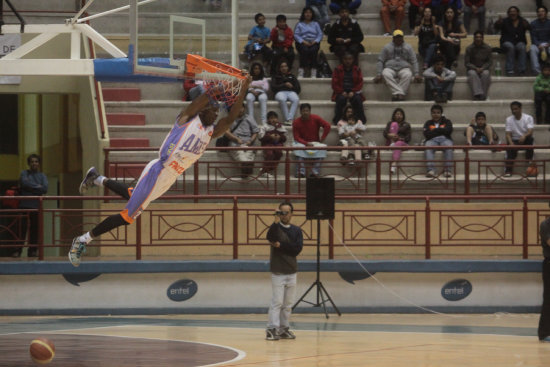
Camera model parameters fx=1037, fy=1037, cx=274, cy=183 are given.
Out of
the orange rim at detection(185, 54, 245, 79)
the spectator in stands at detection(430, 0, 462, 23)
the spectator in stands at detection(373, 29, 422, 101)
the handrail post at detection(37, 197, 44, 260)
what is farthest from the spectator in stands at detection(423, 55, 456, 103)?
the orange rim at detection(185, 54, 245, 79)

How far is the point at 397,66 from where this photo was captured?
2242cm

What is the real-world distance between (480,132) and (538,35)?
4.14 meters

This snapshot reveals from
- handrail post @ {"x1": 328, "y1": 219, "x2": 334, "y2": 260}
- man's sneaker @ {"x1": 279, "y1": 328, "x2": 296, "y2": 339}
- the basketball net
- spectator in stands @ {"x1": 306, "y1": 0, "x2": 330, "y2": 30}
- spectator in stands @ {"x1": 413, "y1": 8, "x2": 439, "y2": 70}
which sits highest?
spectator in stands @ {"x1": 306, "y1": 0, "x2": 330, "y2": 30}

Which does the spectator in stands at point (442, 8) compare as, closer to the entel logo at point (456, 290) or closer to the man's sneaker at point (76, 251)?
the entel logo at point (456, 290)

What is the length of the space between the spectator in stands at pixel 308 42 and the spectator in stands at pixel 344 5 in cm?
153

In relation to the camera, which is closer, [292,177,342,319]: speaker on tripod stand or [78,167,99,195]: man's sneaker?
[78,167,99,195]: man's sneaker

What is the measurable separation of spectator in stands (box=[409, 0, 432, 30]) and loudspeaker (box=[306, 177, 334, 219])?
8.77m

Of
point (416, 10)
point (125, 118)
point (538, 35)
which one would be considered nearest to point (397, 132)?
point (416, 10)

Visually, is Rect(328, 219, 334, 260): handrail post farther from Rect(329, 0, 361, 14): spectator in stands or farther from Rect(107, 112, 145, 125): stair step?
Rect(329, 0, 361, 14): spectator in stands

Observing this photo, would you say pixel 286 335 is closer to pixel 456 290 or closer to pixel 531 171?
pixel 456 290

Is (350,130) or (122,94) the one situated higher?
(122,94)

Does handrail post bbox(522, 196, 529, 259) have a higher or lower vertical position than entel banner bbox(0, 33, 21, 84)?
lower

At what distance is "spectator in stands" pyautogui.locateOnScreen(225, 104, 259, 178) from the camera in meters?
19.6

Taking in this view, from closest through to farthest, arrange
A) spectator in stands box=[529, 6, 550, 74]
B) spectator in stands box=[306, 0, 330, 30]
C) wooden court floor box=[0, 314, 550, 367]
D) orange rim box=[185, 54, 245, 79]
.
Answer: orange rim box=[185, 54, 245, 79] → wooden court floor box=[0, 314, 550, 367] → spectator in stands box=[529, 6, 550, 74] → spectator in stands box=[306, 0, 330, 30]
